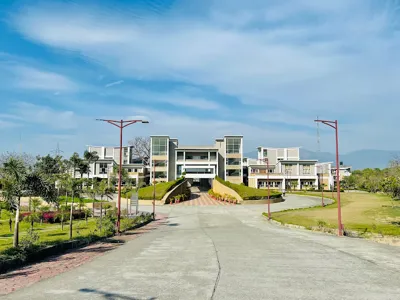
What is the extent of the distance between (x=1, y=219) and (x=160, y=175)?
54.2m

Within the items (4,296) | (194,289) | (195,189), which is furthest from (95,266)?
(195,189)

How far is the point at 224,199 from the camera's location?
200ft

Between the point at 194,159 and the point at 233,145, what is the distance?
1075 centimetres

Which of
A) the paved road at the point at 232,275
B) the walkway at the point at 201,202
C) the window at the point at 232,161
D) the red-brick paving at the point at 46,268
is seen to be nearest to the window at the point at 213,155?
the window at the point at 232,161

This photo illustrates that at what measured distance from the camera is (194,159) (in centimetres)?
9112

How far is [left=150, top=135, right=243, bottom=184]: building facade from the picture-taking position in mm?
88250

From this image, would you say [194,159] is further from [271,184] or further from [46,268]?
[46,268]

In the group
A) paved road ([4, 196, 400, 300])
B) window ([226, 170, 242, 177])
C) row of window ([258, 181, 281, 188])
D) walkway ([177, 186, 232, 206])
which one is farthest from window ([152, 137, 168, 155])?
paved road ([4, 196, 400, 300])

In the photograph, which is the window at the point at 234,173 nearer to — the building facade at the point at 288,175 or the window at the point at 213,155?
the window at the point at 213,155

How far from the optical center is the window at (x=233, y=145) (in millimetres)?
90438

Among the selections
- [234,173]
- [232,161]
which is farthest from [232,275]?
[232,161]

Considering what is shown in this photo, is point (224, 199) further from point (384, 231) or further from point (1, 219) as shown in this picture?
point (384, 231)

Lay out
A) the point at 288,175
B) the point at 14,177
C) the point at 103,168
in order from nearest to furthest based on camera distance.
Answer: the point at 14,177 < the point at 103,168 < the point at 288,175

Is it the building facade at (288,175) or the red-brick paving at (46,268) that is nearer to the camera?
the red-brick paving at (46,268)
